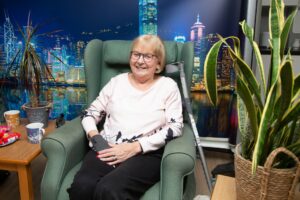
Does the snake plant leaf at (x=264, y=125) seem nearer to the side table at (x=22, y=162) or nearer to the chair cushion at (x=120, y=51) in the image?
the chair cushion at (x=120, y=51)

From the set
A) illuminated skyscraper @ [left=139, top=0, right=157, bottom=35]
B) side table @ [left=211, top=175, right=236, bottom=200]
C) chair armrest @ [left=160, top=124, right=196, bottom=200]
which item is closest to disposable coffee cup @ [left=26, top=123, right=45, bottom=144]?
chair armrest @ [left=160, top=124, right=196, bottom=200]

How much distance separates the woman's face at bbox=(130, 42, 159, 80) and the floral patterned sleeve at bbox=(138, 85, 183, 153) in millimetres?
191

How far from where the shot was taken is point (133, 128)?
1.58 meters

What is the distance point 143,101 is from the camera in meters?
1.63

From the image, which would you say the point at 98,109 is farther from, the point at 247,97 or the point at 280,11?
the point at 280,11

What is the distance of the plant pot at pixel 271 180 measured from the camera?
87cm

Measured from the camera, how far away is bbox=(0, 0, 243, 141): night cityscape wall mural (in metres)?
2.29

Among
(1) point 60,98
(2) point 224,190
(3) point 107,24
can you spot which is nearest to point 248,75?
(2) point 224,190

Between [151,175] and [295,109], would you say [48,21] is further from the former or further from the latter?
[295,109]

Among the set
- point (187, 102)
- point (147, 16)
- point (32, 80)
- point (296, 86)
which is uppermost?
point (147, 16)

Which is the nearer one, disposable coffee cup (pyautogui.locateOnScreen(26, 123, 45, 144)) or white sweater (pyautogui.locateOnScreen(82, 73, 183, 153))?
white sweater (pyautogui.locateOnScreen(82, 73, 183, 153))

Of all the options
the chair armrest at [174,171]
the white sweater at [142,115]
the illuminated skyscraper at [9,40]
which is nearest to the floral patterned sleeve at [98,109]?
the white sweater at [142,115]

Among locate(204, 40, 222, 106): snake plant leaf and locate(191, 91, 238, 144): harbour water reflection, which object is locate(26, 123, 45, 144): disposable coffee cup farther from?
locate(191, 91, 238, 144): harbour water reflection

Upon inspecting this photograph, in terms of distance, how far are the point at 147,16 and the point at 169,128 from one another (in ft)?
3.93
